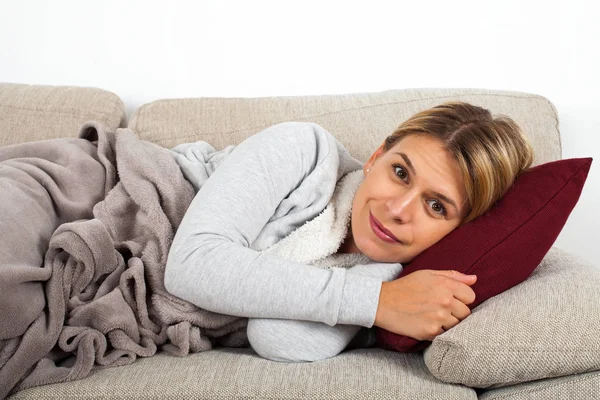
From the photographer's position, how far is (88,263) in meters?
1.42

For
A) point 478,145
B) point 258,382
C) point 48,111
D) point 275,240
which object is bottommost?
point 258,382

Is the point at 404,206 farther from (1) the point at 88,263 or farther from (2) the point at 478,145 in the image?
(1) the point at 88,263

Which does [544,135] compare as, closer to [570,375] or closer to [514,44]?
[514,44]

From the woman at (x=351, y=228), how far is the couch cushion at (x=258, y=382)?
76 mm

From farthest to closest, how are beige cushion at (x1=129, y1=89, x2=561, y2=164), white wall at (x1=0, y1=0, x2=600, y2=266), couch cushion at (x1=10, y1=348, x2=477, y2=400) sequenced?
1. white wall at (x1=0, y1=0, x2=600, y2=266)
2. beige cushion at (x1=129, y1=89, x2=561, y2=164)
3. couch cushion at (x1=10, y1=348, x2=477, y2=400)

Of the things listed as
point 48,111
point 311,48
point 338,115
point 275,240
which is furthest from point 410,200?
point 48,111

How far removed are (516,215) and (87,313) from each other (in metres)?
0.93

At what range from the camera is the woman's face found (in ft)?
4.79

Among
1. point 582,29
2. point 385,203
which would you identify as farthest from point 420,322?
point 582,29

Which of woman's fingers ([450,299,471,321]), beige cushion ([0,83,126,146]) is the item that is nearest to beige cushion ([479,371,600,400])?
woman's fingers ([450,299,471,321])

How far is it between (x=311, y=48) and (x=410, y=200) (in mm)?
1029

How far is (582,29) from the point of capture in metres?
2.31

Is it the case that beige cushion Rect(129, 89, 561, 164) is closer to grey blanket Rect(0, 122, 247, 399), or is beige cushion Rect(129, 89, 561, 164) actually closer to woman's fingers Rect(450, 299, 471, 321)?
grey blanket Rect(0, 122, 247, 399)

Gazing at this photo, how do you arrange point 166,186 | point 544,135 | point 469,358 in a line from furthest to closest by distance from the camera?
point 544,135
point 166,186
point 469,358
